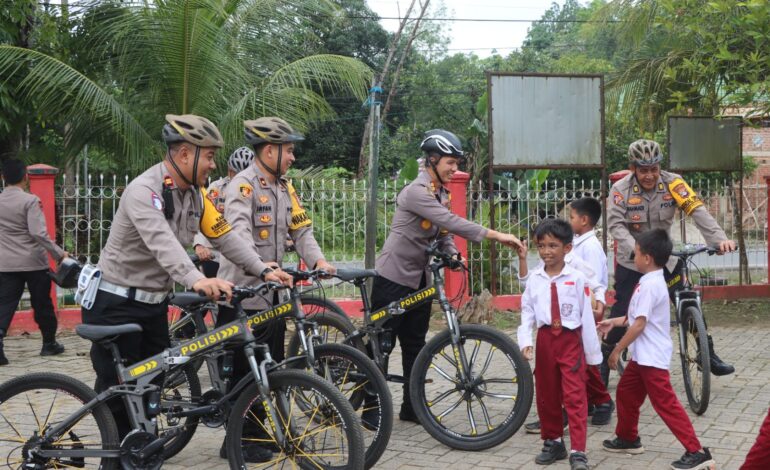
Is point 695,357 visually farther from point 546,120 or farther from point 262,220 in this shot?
point 546,120

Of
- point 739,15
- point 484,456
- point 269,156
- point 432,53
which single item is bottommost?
point 484,456

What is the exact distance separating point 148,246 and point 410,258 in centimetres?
217

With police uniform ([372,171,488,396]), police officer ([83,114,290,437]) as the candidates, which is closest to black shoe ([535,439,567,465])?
police uniform ([372,171,488,396])

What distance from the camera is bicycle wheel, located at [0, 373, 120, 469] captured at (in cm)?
455

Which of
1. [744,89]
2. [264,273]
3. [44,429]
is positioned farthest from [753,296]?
[44,429]

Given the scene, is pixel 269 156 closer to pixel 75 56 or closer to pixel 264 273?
pixel 264 273

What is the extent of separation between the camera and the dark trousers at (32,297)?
8977 mm

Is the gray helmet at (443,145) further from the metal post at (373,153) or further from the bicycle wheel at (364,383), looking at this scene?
the metal post at (373,153)

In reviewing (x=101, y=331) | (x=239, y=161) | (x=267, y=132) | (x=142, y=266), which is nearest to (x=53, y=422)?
(x=101, y=331)

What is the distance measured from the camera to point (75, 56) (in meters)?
12.7

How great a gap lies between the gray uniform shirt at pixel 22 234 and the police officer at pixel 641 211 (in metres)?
5.20

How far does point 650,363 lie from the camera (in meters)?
5.33

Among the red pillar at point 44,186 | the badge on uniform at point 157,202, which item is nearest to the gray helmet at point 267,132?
the badge on uniform at point 157,202

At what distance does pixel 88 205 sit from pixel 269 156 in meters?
5.70
